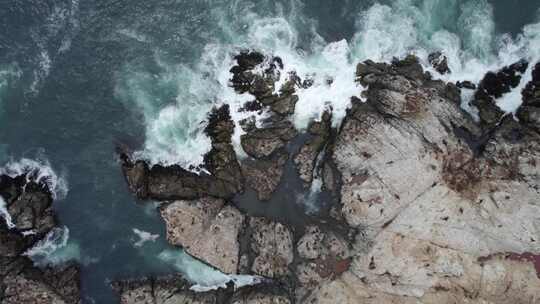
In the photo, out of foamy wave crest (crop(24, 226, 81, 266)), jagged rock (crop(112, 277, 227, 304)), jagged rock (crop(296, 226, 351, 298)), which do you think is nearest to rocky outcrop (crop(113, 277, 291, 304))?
jagged rock (crop(112, 277, 227, 304))

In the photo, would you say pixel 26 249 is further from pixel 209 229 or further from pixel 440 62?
pixel 440 62

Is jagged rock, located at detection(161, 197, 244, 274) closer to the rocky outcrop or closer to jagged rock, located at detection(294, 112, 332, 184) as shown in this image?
the rocky outcrop

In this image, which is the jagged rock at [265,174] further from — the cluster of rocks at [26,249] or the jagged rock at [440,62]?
the cluster of rocks at [26,249]

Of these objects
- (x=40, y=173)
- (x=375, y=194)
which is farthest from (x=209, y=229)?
(x=40, y=173)

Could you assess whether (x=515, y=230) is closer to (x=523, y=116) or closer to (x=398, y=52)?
(x=523, y=116)

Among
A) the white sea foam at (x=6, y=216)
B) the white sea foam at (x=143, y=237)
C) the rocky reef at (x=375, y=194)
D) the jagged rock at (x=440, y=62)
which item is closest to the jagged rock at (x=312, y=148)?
the rocky reef at (x=375, y=194)
